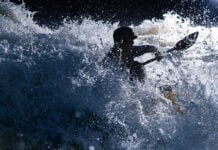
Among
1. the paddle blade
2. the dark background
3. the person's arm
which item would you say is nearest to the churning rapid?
the person's arm

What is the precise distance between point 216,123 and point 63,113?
7.05 ft

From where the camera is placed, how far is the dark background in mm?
17453

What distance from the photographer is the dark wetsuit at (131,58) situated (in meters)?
5.16

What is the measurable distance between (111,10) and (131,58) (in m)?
14.1

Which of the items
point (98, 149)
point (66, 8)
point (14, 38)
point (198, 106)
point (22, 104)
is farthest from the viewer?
point (66, 8)

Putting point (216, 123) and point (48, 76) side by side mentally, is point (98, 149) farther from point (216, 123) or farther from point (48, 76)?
point (216, 123)

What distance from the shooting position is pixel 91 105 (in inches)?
194

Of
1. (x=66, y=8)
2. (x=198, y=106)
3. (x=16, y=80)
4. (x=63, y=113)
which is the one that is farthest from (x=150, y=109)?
(x=66, y=8)

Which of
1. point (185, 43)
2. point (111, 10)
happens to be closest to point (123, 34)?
point (185, 43)

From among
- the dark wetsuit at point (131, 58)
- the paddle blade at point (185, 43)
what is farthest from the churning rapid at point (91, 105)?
the paddle blade at point (185, 43)

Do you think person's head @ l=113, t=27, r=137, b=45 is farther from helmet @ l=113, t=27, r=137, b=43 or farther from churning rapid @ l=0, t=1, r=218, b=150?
churning rapid @ l=0, t=1, r=218, b=150

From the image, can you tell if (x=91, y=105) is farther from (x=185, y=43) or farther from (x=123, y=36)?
(x=185, y=43)

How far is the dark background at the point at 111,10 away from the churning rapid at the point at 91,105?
1144 centimetres

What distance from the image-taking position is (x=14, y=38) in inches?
253
